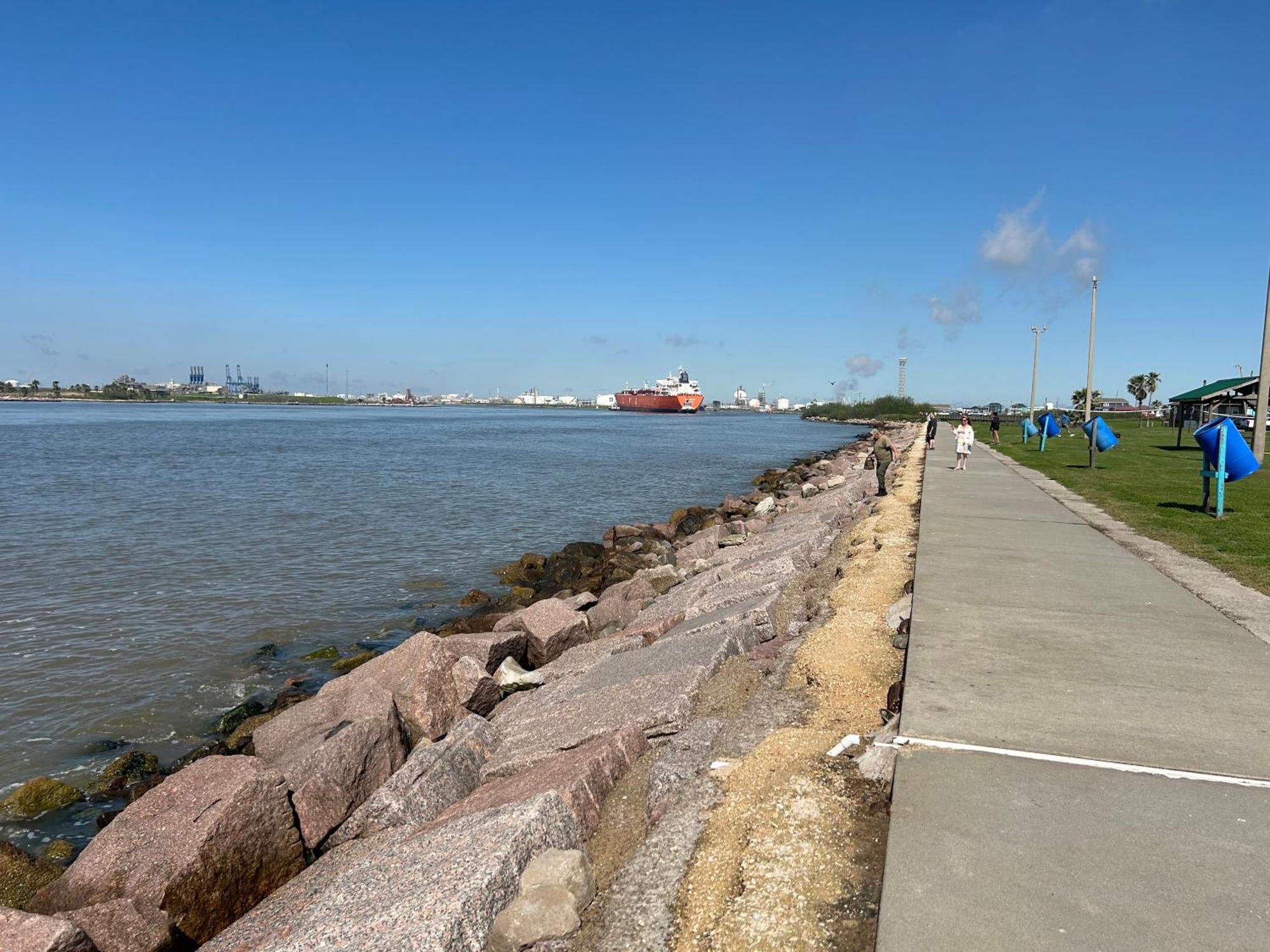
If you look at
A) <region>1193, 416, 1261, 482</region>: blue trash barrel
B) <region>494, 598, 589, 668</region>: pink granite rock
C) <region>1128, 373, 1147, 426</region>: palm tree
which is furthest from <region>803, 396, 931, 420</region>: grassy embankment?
<region>494, 598, 589, 668</region>: pink granite rock

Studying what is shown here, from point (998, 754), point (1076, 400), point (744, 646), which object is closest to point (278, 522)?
point (744, 646)

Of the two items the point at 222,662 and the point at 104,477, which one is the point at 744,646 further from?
the point at 104,477

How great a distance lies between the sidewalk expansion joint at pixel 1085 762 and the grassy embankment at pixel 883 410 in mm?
102214

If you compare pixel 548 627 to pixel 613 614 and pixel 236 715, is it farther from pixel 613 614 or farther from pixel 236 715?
pixel 236 715

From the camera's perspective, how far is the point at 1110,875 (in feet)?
8.77

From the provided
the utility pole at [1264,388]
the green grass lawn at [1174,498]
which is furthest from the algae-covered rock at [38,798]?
the utility pole at [1264,388]

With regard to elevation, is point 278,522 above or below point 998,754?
below

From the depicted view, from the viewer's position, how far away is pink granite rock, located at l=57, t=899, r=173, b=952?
3.66 meters

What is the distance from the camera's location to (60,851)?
5.32 meters

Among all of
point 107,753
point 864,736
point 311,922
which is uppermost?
point 864,736

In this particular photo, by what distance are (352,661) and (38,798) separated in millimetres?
3384

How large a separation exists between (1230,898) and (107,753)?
783 centimetres

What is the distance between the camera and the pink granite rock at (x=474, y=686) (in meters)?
6.71

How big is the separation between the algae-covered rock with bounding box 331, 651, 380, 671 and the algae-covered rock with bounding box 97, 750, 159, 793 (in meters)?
2.32
